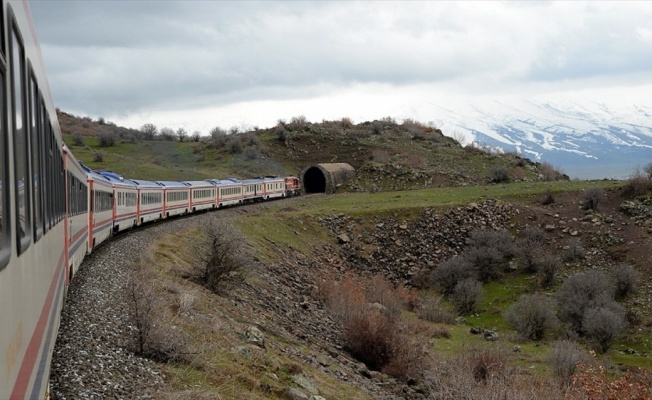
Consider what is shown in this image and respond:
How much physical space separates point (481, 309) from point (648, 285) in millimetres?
7914

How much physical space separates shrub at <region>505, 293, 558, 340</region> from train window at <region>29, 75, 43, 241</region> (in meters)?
24.0

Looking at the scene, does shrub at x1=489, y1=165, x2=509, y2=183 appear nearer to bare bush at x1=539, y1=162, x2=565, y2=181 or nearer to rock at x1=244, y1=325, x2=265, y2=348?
bare bush at x1=539, y1=162, x2=565, y2=181

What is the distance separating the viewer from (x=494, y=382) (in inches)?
528

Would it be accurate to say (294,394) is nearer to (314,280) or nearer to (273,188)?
(314,280)

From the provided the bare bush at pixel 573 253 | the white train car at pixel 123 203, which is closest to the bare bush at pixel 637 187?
the bare bush at pixel 573 253

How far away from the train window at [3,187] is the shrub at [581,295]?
88.7 feet

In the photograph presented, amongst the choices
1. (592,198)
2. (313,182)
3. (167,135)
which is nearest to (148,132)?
(167,135)

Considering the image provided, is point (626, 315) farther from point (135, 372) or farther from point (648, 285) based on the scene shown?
point (135, 372)

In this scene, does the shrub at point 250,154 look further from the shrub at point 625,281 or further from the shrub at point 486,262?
the shrub at point 625,281

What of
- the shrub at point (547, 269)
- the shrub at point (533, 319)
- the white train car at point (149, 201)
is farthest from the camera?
the shrub at point (547, 269)

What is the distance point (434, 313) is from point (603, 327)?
6.88m

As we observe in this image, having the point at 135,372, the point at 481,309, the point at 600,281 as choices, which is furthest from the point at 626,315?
the point at 135,372

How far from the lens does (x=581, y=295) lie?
29.6 m

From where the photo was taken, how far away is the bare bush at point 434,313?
2842 cm
